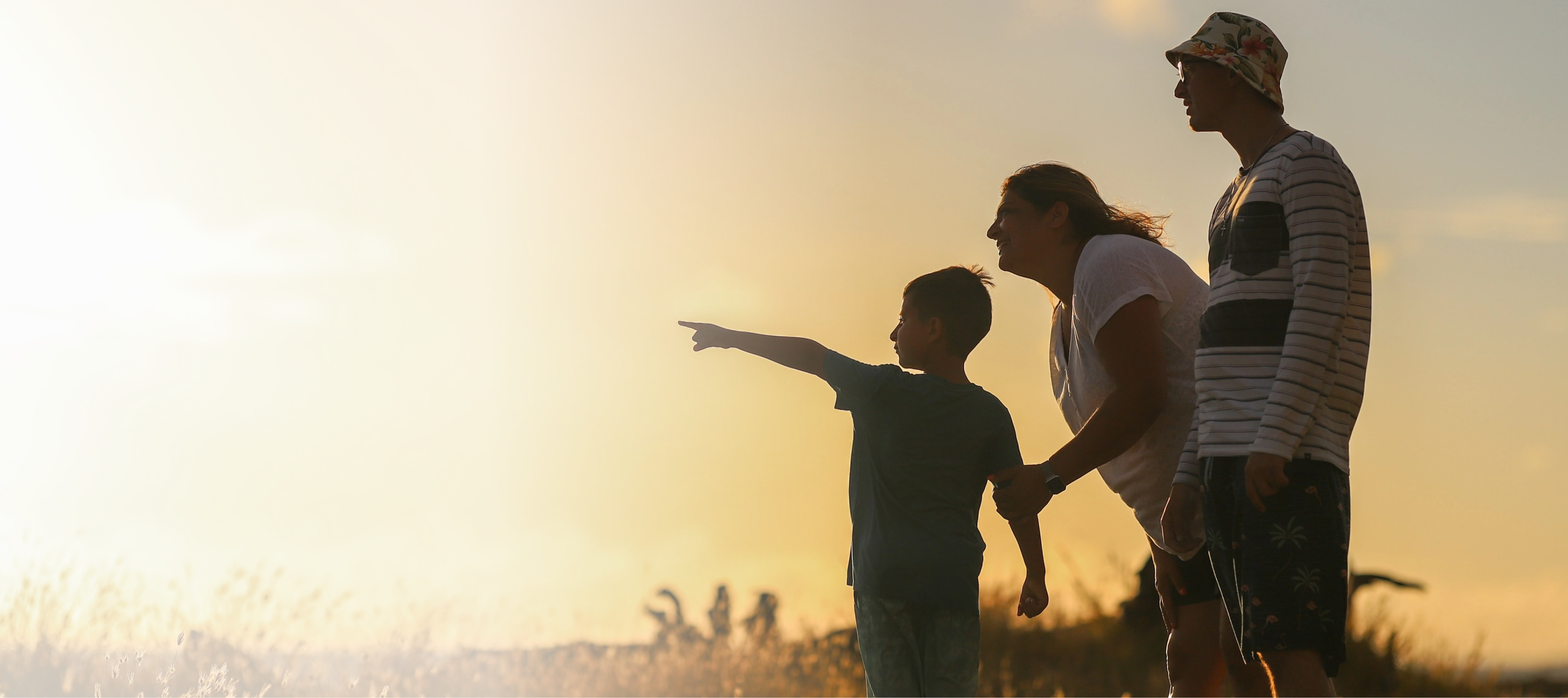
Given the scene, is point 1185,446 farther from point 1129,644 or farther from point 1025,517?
point 1129,644

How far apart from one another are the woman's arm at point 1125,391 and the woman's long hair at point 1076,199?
299mm

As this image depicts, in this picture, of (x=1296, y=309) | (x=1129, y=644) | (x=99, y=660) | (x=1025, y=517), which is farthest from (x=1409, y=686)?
(x=99, y=660)

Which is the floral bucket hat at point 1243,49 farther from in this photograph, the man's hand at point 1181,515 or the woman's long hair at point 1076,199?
the man's hand at point 1181,515

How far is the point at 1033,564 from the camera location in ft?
7.70

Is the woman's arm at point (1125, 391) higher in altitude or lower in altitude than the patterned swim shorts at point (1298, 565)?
higher

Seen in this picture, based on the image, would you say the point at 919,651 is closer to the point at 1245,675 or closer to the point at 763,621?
the point at 1245,675

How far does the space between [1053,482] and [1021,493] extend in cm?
7

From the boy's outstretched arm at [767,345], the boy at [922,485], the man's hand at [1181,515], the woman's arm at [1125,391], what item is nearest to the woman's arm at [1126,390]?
the woman's arm at [1125,391]

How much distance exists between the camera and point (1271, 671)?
1.68 metres

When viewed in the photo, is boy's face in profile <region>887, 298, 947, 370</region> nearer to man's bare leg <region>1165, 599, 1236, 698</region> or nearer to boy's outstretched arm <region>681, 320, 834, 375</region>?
boy's outstretched arm <region>681, 320, 834, 375</region>

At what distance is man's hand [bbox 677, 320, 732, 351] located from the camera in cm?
221

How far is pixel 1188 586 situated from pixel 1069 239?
0.78 metres

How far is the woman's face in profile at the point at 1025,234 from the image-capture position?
7.73 ft

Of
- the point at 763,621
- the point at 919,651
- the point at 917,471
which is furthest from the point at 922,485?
the point at 763,621
